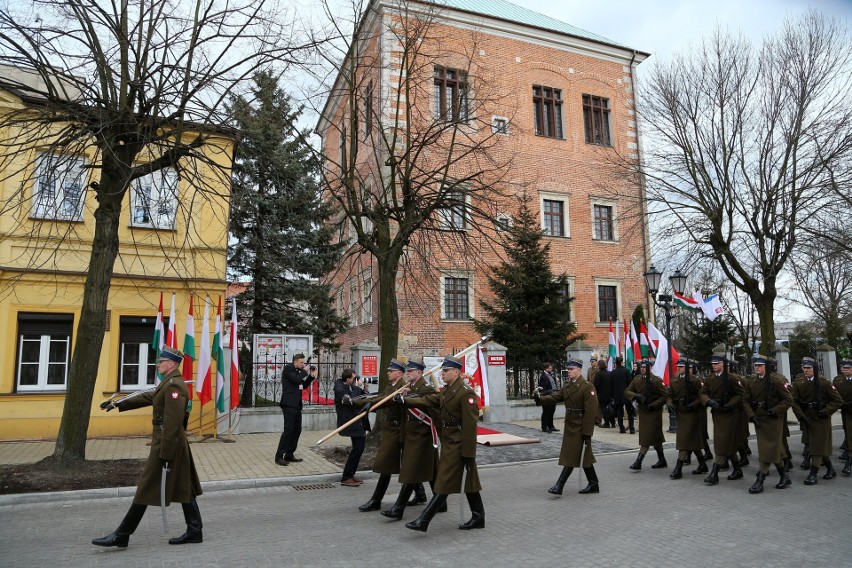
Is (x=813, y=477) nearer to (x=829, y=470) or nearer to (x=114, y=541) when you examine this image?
(x=829, y=470)

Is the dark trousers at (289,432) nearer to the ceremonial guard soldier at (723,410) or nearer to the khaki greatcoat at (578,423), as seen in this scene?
the khaki greatcoat at (578,423)

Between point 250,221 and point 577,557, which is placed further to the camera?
point 250,221

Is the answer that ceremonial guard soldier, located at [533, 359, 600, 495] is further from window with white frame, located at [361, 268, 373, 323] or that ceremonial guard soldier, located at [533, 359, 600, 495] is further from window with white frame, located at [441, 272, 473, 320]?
window with white frame, located at [361, 268, 373, 323]

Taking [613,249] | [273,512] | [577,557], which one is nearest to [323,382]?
[273,512]

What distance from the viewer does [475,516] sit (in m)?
7.11

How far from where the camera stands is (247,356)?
21359 millimetres

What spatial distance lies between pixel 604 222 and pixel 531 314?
13.0m

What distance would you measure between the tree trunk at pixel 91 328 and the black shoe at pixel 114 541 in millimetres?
4605

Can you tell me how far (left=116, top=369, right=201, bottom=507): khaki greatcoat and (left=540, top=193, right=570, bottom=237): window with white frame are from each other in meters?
24.8

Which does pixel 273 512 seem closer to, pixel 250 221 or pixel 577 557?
pixel 577 557

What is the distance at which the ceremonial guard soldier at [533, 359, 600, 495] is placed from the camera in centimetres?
888

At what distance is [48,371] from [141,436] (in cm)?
278

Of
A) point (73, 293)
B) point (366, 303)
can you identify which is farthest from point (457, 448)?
point (366, 303)

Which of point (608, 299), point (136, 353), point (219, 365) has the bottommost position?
point (219, 365)
